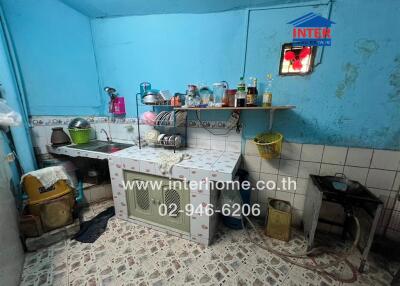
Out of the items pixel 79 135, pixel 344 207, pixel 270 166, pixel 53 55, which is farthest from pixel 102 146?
pixel 344 207

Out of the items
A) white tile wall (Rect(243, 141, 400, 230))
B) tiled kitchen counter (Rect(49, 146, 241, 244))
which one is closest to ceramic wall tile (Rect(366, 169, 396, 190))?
white tile wall (Rect(243, 141, 400, 230))

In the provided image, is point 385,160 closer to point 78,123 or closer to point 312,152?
point 312,152

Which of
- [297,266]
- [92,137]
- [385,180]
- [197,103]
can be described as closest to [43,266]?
[92,137]

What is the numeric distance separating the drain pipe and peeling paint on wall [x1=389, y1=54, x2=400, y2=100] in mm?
3061

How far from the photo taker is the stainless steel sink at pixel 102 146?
193 cm

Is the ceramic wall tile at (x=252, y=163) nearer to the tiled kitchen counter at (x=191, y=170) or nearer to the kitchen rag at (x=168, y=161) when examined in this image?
the tiled kitchen counter at (x=191, y=170)

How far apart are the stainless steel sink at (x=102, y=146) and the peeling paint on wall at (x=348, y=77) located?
2168 mm

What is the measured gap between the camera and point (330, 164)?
59.9 inches

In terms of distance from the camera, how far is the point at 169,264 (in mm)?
1343

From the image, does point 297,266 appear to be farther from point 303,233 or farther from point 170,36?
point 170,36

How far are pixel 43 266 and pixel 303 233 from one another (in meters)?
2.20

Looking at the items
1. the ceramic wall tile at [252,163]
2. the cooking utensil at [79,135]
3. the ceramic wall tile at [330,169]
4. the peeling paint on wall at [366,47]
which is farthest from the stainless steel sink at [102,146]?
the peeling paint on wall at [366,47]

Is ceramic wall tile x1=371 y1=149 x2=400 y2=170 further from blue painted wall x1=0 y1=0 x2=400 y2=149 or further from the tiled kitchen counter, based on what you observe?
the tiled kitchen counter

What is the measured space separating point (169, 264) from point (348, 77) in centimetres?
201
